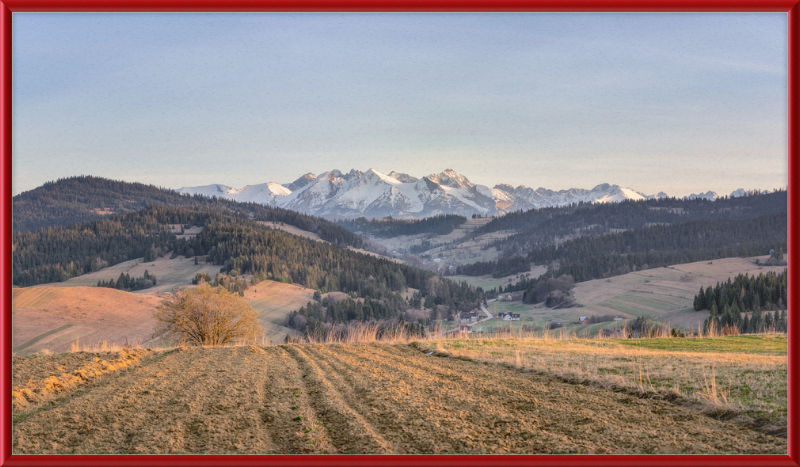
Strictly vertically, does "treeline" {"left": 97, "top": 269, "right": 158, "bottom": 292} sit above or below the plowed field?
below

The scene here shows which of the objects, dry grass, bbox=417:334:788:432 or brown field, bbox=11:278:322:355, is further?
brown field, bbox=11:278:322:355

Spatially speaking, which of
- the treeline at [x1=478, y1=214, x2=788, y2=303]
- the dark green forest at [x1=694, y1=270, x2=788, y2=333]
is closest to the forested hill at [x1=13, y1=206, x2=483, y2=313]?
the treeline at [x1=478, y1=214, x2=788, y2=303]

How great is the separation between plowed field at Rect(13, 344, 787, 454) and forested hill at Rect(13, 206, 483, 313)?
4095 inches

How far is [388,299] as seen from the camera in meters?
122

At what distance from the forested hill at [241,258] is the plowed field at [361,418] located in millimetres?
104013

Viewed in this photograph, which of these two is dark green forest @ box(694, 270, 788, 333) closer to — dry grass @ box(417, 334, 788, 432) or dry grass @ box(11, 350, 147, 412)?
dry grass @ box(417, 334, 788, 432)

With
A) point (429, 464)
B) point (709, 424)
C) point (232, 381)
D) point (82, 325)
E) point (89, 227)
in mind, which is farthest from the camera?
point (89, 227)

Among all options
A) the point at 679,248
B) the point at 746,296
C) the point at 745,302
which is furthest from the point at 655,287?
the point at 679,248

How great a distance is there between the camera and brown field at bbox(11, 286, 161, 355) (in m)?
53.4

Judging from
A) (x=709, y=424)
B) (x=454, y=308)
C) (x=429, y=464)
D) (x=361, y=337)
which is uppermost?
(x=429, y=464)

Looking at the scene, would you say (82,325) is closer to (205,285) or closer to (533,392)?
(205,285)

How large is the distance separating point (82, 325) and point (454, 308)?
8640 cm

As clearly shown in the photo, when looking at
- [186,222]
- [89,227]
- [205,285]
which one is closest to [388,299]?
[205,285]

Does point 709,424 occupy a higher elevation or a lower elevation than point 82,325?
higher
